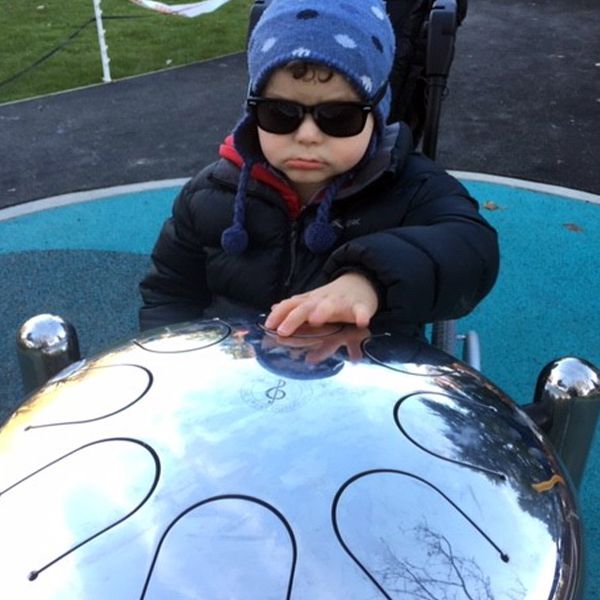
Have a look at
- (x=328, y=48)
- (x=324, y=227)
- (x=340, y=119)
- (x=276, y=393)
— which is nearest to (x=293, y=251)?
(x=324, y=227)

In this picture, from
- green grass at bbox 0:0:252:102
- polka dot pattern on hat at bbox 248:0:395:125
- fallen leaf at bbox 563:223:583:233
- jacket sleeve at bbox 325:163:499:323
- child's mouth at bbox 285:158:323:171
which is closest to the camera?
jacket sleeve at bbox 325:163:499:323

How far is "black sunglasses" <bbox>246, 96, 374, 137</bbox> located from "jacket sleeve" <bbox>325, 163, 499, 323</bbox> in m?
0.20

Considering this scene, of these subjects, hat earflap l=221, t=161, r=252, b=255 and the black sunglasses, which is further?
hat earflap l=221, t=161, r=252, b=255

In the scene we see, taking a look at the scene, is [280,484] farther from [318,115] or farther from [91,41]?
[91,41]

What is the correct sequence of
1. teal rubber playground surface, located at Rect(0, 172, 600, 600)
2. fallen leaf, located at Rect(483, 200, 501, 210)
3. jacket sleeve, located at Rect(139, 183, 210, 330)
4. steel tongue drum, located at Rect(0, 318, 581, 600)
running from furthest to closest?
fallen leaf, located at Rect(483, 200, 501, 210) → teal rubber playground surface, located at Rect(0, 172, 600, 600) → jacket sleeve, located at Rect(139, 183, 210, 330) → steel tongue drum, located at Rect(0, 318, 581, 600)

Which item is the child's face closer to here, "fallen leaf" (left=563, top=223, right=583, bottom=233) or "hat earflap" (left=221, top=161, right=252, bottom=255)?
"hat earflap" (left=221, top=161, right=252, bottom=255)

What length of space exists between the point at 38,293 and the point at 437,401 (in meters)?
2.76

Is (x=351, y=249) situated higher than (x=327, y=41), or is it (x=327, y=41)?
(x=327, y=41)

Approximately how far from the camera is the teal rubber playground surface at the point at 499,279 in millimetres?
3061

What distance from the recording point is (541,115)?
6207 millimetres

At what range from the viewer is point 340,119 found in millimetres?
1438

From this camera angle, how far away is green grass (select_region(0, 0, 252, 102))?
748cm

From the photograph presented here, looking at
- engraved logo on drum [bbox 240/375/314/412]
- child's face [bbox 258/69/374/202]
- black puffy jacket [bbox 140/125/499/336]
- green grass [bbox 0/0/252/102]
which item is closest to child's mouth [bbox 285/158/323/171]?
child's face [bbox 258/69/374/202]

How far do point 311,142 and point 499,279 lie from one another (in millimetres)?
2334
